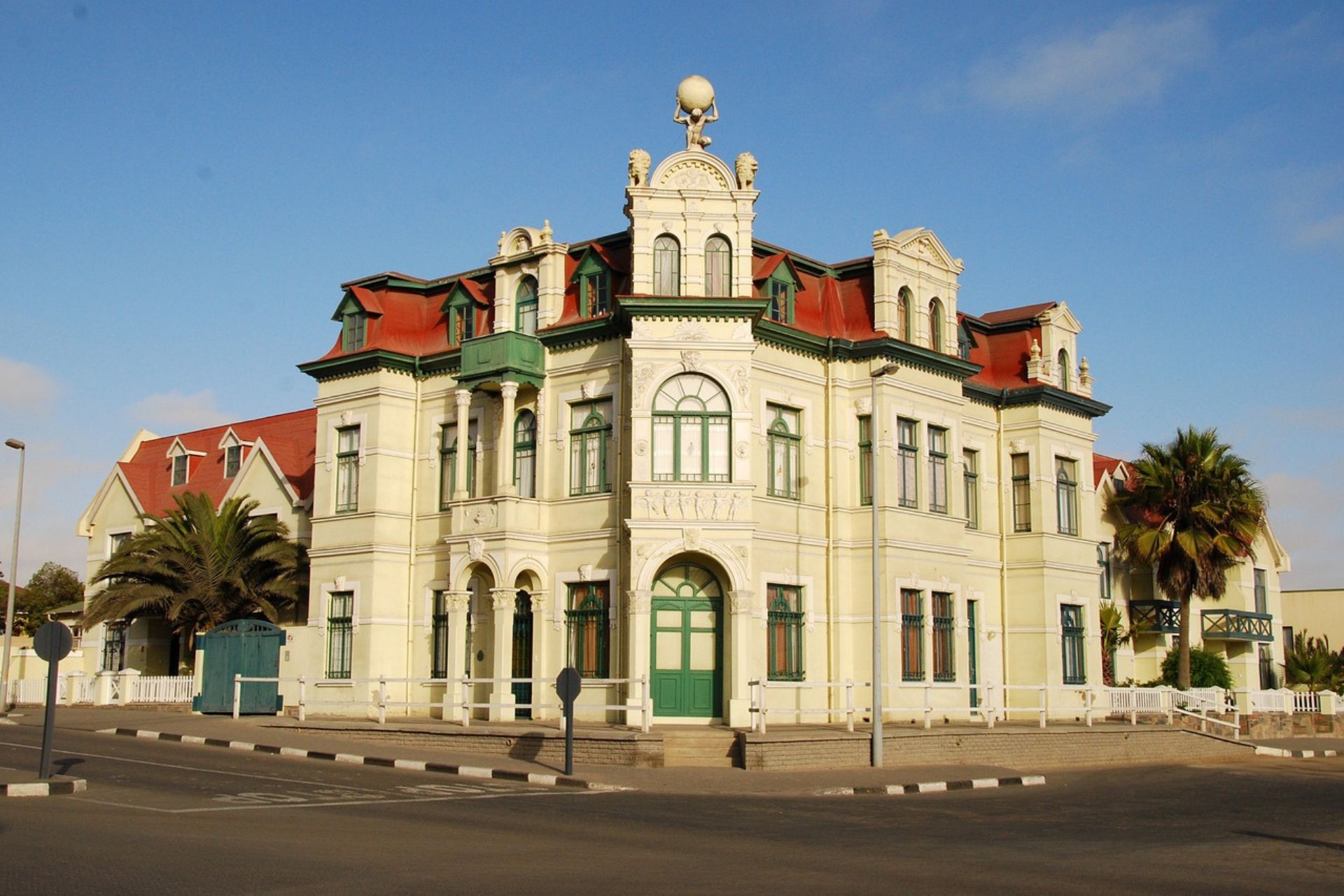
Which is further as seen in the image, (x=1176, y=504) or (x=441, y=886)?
(x=1176, y=504)

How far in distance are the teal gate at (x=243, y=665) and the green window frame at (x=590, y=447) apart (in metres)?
8.76

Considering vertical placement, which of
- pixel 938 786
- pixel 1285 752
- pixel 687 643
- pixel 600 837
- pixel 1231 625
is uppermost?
pixel 1231 625

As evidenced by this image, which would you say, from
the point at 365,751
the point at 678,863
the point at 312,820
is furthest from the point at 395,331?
the point at 678,863

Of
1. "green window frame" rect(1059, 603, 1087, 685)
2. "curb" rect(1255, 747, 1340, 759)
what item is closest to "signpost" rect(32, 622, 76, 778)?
"green window frame" rect(1059, 603, 1087, 685)

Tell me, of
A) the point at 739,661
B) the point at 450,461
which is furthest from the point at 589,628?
the point at 450,461

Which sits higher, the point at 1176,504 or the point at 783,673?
the point at 1176,504

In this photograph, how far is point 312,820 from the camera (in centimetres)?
1568

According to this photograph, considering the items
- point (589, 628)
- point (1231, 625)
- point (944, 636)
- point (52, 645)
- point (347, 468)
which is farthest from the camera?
point (1231, 625)

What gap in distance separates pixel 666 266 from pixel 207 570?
51.4 feet

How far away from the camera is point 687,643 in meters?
28.5

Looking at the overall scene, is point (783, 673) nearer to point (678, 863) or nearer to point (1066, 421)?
point (1066, 421)

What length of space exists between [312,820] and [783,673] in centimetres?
1543

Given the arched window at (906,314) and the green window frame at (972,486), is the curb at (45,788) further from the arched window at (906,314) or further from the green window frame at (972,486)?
the green window frame at (972,486)

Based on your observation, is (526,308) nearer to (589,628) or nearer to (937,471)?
(589,628)
